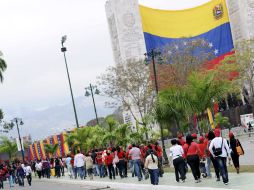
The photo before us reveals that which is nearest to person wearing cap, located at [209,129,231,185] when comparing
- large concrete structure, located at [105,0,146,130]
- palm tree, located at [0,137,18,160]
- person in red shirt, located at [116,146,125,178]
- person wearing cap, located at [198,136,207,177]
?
person wearing cap, located at [198,136,207,177]

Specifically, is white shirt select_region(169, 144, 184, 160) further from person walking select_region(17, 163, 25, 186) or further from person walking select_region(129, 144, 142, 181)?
person walking select_region(17, 163, 25, 186)

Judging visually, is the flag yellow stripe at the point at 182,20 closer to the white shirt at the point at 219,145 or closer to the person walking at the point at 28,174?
the person walking at the point at 28,174

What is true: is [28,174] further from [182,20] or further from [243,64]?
[182,20]

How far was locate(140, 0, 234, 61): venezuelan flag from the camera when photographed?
67.4m

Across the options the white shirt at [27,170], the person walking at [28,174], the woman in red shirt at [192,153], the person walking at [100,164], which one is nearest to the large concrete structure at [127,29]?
the white shirt at [27,170]

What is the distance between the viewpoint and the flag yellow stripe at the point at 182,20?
224 ft

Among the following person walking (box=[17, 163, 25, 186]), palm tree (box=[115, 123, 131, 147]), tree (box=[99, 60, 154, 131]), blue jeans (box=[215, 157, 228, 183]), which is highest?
tree (box=[99, 60, 154, 131])

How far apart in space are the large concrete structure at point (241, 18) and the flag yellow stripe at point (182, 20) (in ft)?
4.39

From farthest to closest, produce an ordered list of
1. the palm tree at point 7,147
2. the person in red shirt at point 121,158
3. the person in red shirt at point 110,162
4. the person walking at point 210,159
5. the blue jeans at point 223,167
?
the palm tree at point 7,147 → the person in red shirt at point 110,162 → the person in red shirt at point 121,158 → the person walking at point 210,159 → the blue jeans at point 223,167

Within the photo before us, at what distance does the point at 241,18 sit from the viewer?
65.1 metres

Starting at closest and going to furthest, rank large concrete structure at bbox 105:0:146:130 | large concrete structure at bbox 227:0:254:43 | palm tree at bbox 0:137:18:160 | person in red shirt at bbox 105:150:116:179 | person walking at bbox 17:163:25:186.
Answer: person in red shirt at bbox 105:150:116:179, person walking at bbox 17:163:25:186, large concrete structure at bbox 227:0:254:43, large concrete structure at bbox 105:0:146:130, palm tree at bbox 0:137:18:160

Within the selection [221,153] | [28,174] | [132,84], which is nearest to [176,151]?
[221,153]

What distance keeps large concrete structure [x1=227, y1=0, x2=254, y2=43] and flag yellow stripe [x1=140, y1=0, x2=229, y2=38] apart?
134cm

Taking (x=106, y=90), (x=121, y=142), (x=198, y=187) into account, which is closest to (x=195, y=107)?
(x=198, y=187)
